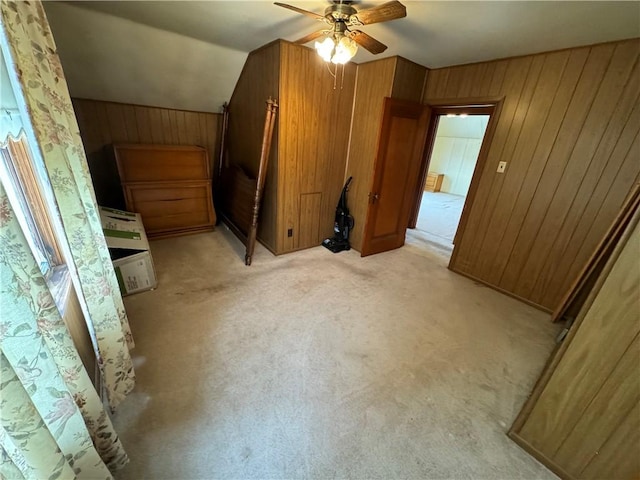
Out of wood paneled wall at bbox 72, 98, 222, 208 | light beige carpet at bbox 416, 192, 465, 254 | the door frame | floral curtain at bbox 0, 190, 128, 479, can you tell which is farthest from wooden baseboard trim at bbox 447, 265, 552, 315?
wood paneled wall at bbox 72, 98, 222, 208

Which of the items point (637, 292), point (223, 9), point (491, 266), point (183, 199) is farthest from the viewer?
point (183, 199)

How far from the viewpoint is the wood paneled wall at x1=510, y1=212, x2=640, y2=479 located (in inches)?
40.3

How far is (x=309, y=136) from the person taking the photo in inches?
115

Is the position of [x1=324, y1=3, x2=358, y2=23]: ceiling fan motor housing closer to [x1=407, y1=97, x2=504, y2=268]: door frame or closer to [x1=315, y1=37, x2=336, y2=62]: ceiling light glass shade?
[x1=315, y1=37, x2=336, y2=62]: ceiling light glass shade

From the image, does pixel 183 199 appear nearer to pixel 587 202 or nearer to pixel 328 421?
pixel 328 421

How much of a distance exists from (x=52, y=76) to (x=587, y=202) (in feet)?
11.6

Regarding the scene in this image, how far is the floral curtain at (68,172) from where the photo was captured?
902 millimetres

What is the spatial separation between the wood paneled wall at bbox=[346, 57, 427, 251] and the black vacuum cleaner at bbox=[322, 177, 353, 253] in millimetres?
80

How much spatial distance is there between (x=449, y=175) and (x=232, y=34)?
23.4ft

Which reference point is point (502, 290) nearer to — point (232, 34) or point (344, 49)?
point (344, 49)

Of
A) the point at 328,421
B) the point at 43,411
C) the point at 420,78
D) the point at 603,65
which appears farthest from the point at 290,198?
the point at 603,65

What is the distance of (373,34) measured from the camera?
2.19 meters

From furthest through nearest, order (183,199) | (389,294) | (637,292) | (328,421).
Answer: (183,199), (389,294), (328,421), (637,292)

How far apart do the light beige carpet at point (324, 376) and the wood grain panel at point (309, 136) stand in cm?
77
